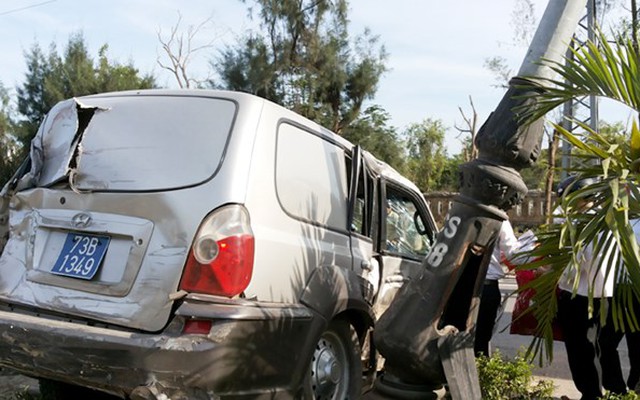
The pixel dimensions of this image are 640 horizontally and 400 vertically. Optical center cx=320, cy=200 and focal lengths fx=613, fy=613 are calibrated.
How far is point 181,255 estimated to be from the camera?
2.93 metres

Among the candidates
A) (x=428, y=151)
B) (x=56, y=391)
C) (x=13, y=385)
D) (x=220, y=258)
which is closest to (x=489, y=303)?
(x=220, y=258)

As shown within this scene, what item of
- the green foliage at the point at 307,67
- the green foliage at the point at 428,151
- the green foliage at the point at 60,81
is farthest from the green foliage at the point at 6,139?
the green foliage at the point at 428,151

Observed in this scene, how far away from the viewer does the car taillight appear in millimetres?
2881

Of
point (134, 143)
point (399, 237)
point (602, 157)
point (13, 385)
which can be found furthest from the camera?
point (399, 237)

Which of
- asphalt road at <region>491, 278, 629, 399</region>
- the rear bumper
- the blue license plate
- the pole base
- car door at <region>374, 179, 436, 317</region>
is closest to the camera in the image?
the rear bumper

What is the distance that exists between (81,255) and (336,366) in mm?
1580

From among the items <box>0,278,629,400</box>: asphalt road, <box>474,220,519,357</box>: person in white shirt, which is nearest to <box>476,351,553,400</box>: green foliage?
<box>0,278,629,400</box>: asphalt road

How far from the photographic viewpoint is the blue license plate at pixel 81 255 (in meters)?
3.11

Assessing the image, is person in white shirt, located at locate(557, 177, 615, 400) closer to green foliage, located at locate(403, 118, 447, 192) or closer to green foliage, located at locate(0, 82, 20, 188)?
green foliage, located at locate(0, 82, 20, 188)

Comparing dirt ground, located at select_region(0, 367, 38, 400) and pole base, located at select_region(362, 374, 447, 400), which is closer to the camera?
pole base, located at select_region(362, 374, 447, 400)

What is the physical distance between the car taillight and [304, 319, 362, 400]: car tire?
28.3 inches

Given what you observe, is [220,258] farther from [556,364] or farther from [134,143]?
[556,364]

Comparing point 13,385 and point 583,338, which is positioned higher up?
point 583,338

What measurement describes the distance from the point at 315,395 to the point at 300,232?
3.06 ft
